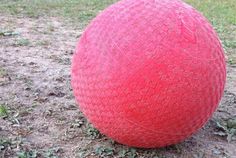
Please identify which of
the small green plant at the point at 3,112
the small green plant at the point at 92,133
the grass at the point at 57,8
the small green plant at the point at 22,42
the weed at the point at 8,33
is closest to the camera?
the small green plant at the point at 92,133

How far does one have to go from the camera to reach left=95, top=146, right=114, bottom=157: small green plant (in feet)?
8.83

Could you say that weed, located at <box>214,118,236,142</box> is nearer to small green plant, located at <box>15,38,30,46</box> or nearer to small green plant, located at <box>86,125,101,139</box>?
small green plant, located at <box>86,125,101,139</box>

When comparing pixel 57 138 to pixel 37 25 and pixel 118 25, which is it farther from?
pixel 37 25

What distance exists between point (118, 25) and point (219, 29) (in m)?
3.66

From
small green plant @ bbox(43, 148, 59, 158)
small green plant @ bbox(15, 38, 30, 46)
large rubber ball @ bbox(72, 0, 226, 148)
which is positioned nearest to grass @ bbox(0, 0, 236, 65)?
small green plant @ bbox(15, 38, 30, 46)

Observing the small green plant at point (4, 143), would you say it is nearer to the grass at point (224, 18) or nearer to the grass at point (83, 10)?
the grass at point (224, 18)

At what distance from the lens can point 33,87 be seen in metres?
3.70

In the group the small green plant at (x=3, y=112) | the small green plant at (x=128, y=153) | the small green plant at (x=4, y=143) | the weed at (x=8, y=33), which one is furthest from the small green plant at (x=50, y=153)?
the weed at (x=8, y=33)

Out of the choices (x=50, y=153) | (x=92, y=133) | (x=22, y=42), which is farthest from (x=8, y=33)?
(x=50, y=153)

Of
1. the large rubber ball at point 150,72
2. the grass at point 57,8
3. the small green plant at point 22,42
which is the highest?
the large rubber ball at point 150,72

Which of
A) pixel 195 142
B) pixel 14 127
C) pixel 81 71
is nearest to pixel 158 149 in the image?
pixel 195 142

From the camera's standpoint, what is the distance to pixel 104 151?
2711 mm

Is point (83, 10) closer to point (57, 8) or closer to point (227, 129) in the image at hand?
point (57, 8)

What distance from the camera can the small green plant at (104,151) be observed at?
8.83 feet
